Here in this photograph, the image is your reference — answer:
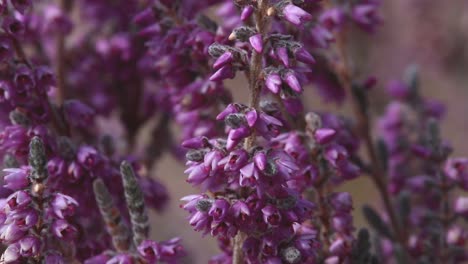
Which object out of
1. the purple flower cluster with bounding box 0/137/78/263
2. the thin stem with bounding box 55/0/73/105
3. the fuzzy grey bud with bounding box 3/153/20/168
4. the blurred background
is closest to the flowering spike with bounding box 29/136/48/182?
the purple flower cluster with bounding box 0/137/78/263

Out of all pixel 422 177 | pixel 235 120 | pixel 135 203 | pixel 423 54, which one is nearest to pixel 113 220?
pixel 135 203

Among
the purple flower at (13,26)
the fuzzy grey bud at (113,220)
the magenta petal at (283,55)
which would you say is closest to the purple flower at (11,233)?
the fuzzy grey bud at (113,220)

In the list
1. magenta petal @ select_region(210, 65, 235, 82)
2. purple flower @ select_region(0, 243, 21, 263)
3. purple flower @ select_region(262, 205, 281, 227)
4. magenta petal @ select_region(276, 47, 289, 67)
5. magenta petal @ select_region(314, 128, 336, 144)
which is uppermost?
purple flower @ select_region(0, 243, 21, 263)

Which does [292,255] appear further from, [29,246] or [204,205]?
[29,246]

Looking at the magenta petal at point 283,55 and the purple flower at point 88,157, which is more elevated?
the purple flower at point 88,157

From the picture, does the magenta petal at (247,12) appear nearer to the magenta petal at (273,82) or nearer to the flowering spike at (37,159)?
the magenta petal at (273,82)

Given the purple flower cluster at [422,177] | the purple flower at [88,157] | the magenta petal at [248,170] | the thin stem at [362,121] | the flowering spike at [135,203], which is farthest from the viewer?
the thin stem at [362,121]

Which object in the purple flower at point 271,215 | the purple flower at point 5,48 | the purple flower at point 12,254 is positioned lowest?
the purple flower at point 271,215

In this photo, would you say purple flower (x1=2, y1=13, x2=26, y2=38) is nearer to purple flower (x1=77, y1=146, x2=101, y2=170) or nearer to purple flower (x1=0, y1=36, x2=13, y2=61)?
purple flower (x1=0, y1=36, x2=13, y2=61)
